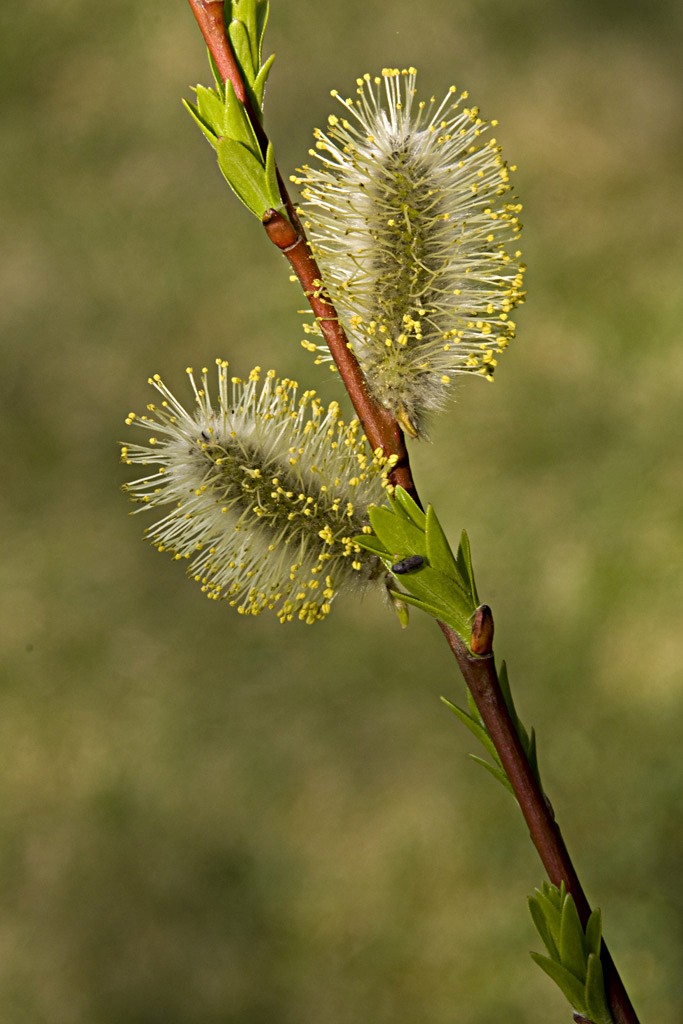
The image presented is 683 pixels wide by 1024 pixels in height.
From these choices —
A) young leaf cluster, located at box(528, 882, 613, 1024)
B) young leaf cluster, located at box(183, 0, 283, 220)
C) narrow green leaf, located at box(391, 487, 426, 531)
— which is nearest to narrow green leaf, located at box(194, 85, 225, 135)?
young leaf cluster, located at box(183, 0, 283, 220)

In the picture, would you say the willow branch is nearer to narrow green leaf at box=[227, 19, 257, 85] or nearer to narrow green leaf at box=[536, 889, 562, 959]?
narrow green leaf at box=[227, 19, 257, 85]


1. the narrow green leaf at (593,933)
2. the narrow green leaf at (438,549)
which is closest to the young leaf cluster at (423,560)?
the narrow green leaf at (438,549)

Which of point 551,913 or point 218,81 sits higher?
point 218,81

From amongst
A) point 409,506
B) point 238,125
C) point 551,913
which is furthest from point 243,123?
point 551,913

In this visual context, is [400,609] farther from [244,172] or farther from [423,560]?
[244,172]

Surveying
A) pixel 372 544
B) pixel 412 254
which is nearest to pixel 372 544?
pixel 372 544

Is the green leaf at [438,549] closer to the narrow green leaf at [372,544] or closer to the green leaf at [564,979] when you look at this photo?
the narrow green leaf at [372,544]

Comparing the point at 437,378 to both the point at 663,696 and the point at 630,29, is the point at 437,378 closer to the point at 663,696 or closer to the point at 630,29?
the point at 663,696

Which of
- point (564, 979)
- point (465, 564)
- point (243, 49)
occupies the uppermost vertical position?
point (243, 49)
